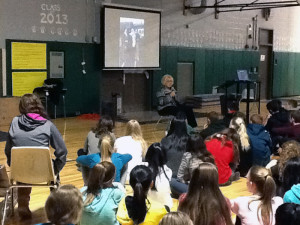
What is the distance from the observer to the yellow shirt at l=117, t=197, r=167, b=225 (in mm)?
2695

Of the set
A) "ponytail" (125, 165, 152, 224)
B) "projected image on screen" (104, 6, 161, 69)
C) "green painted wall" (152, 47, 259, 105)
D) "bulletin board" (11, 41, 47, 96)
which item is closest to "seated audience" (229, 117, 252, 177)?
"ponytail" (125, 165, 152, 224)

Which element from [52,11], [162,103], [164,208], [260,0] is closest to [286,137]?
[162,103]

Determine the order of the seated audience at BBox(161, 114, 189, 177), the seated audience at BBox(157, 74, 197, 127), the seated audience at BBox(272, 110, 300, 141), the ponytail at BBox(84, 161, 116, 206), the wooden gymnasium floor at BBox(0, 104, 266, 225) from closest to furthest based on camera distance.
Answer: the ponytail at BBox(84, 161, 116, 206), the wooden gymnasium floor at BBox(0, 104, 266, 225), the seated audience at BBox(161, 114, 189, 177), the seated audience at BBox(272, 110, 300, 141), the seated audience at BBox(157, 74, 197, 127)

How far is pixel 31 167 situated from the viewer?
138 inches

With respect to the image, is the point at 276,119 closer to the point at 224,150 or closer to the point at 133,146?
the point at 224,150

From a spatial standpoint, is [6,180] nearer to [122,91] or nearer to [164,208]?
[164,208]

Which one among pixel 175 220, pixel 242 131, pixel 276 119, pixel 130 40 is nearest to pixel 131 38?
→ pixel 130 40

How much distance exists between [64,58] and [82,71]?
628 millimetres

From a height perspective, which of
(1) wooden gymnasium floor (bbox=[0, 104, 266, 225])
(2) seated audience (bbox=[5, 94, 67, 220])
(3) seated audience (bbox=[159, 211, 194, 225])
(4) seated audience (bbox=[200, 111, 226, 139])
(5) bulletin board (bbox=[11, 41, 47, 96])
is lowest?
(1) wooden gymnasium floor (bbox=[0, 104, 266, 225])

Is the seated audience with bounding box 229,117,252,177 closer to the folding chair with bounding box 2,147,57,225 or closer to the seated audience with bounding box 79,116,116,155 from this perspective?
the seated audience with bounding box 79,116,116,155

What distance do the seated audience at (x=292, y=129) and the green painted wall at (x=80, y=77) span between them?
19.6ft

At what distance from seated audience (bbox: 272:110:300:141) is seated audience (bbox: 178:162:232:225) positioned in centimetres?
359

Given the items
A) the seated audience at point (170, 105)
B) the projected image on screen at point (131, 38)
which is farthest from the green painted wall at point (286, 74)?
the seated audience at point (170, 105)

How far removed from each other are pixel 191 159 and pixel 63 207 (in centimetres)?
208
